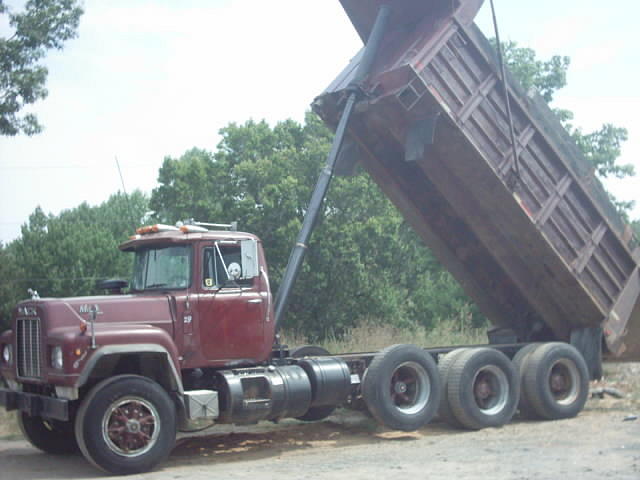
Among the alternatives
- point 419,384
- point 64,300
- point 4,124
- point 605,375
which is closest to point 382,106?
point 419,384

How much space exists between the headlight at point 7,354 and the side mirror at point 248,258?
2.48 m

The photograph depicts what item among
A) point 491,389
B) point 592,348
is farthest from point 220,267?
point 592,348

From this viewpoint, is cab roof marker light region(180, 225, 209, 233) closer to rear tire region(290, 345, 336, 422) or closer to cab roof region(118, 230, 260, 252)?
cab roof region(118, 230, 260, 252)

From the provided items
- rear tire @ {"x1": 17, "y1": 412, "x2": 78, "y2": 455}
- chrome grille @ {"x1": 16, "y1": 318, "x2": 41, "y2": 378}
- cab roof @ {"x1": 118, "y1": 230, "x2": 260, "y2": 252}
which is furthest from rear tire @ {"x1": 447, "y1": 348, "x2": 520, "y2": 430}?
chrome grille @ {"x1": 16, "y1": 318, "x2": 41, "y2": 378}

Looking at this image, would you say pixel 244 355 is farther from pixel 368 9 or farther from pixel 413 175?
pixel 368 9

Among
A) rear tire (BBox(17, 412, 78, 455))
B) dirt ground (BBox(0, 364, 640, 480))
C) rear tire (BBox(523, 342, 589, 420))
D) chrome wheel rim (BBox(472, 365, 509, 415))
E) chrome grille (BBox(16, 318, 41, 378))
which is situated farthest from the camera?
rear tire (BBox(523, 342, 589, 420))

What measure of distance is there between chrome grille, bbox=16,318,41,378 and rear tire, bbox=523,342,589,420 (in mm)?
5636

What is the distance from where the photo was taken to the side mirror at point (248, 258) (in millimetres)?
8094

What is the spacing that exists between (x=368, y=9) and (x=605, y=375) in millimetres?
6230

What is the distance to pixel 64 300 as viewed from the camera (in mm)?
7609

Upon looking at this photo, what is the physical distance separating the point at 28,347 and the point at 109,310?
0.86m

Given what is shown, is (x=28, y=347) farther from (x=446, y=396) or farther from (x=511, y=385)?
(x=511, y=385)

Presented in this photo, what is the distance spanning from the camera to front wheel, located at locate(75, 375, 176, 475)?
704cm

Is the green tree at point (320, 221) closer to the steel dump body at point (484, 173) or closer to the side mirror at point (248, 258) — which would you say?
the steel dump body at point (484, 173)
